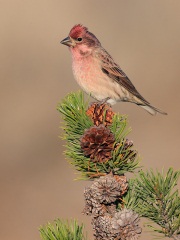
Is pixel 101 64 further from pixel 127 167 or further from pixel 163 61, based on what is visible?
pixel 163 61

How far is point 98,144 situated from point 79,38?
3.85 metres

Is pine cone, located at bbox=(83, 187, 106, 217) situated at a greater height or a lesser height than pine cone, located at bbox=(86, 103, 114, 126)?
lesser

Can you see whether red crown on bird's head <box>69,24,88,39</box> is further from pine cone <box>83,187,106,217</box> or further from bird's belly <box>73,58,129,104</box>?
pine cone <box>83,187,106,217</box>

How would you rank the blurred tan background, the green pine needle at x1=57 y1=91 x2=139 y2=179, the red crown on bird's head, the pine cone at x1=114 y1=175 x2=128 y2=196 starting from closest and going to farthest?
the pine cone at x1=114 y1=175 x2=128 y2=196 < the green pine needle at x1=57 y1=91 x2=139 y2=179 < the red crown on bird's head < the blurred tan background

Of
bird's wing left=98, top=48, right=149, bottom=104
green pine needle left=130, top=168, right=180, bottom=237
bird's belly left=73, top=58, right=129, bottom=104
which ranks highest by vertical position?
bird's wing left=98, top=48, right=149, bottom=104

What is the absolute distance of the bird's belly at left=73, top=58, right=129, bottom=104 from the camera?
23.5 feet

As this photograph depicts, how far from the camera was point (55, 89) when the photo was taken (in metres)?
16.9

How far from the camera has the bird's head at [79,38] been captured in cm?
720

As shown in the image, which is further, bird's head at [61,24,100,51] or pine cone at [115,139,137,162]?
bird's head at [61,24,100,51]

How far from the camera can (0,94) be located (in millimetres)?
16766

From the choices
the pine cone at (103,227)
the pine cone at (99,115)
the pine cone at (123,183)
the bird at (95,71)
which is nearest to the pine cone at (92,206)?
the pine cone at (103,227)

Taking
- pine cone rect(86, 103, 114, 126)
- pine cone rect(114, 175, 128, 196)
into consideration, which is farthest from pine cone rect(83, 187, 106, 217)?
pine cone rect(86, 103, 114, 126)

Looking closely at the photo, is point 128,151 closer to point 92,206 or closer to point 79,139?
point 79,139

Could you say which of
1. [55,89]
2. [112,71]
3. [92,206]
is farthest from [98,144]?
[55,89]
